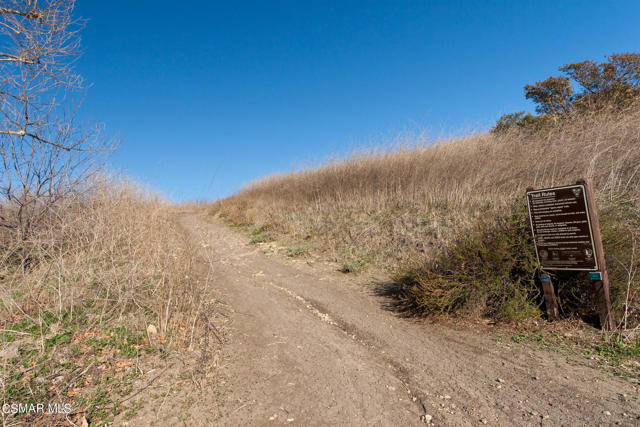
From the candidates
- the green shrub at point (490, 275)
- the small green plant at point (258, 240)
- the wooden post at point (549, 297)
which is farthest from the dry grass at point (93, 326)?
the small green plant at point (258, 240)

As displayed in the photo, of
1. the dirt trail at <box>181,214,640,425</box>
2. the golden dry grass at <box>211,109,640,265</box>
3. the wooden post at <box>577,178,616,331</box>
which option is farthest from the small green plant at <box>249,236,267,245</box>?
the wooden post at <box>577,178,616,331</box>

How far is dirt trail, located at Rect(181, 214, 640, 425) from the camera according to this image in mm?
2449

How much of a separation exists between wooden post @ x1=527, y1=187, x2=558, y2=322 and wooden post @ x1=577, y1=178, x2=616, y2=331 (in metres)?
0.41

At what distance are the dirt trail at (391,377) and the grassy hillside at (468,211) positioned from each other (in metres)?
0.74

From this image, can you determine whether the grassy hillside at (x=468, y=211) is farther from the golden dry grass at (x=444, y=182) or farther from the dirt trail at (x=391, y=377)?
the dirt trail at (x=391, y=377)

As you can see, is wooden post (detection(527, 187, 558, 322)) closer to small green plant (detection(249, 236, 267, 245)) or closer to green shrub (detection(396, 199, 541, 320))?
green shrub (detection(396, 199, 541, 320))

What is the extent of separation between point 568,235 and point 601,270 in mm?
461

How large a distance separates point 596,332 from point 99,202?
877cm

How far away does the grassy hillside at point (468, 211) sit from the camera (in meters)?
4.09

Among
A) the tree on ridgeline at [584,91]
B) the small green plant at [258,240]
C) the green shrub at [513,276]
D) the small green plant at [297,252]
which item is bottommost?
the green shrub at [513,276]

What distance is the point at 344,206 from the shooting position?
10250mm

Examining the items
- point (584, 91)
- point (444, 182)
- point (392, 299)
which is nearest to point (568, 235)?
point (392, 299)

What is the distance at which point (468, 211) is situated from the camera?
750cm

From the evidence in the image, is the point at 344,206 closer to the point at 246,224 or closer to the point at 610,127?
the point at 246,224
